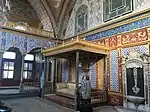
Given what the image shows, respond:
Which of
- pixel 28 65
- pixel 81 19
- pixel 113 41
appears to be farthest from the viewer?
pixel 28 65

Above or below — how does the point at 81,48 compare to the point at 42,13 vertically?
below

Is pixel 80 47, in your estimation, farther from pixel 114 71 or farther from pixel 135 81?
pixel 135 81

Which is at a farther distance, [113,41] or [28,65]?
[28,65]

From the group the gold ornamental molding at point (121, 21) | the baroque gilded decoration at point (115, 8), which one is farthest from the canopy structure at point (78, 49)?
the baroque gilded decoration at point (115, 8)

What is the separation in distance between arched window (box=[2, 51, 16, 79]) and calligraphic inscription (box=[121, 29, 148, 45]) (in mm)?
9436

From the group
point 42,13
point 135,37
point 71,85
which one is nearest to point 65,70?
point 71,85

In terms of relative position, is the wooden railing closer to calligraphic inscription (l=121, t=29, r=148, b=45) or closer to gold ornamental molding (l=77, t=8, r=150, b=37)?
calligraphic inscription (l=121, t=29, r=148, b=45)

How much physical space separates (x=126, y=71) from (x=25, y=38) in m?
6.49

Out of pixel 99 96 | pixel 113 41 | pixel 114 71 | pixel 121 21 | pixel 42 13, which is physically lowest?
pixel 99 96

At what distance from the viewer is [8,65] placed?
12.6 meters

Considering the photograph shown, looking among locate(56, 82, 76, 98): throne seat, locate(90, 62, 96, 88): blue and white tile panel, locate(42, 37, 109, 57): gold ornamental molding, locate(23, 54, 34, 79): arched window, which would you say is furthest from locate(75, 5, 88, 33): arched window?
locate(23, 54, 34, 79): arched window

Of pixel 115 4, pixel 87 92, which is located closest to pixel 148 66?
pixel 87 92

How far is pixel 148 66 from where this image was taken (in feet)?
19.8

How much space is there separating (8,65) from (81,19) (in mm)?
7173
